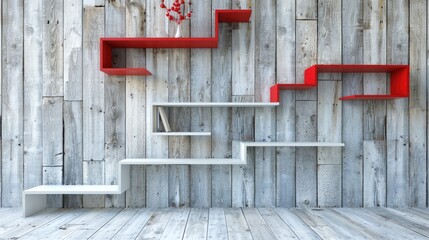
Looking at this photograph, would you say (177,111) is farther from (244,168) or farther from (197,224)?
(197,224)

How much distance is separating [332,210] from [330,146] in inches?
18.0

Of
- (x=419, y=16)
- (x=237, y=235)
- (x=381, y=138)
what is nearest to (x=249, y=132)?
(x=237, y=235)

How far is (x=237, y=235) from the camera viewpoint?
1.68 meters

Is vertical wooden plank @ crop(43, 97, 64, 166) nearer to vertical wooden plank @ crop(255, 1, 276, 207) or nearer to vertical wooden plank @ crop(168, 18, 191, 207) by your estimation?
vertical wooden plank @ crop(168, 18, 191, 207)

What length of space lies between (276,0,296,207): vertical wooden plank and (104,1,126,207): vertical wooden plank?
1.15 meters

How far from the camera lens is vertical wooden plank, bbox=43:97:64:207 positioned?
7.43 ft

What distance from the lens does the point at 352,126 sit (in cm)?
229

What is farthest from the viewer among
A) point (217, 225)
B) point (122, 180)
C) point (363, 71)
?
point (363, 71)

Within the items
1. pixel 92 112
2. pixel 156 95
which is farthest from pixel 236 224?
pixel 92 112

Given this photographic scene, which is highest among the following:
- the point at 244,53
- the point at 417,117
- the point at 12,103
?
the point at 244,53

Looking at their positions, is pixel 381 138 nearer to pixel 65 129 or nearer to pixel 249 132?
pixel 249 132

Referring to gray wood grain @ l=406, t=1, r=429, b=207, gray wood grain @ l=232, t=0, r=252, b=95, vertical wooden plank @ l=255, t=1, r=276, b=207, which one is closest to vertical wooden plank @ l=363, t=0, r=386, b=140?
gray wood grain @ l=406, t=1, r=429, b=207

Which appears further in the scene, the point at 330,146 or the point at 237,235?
the point at 330,146

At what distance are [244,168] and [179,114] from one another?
623 mm
